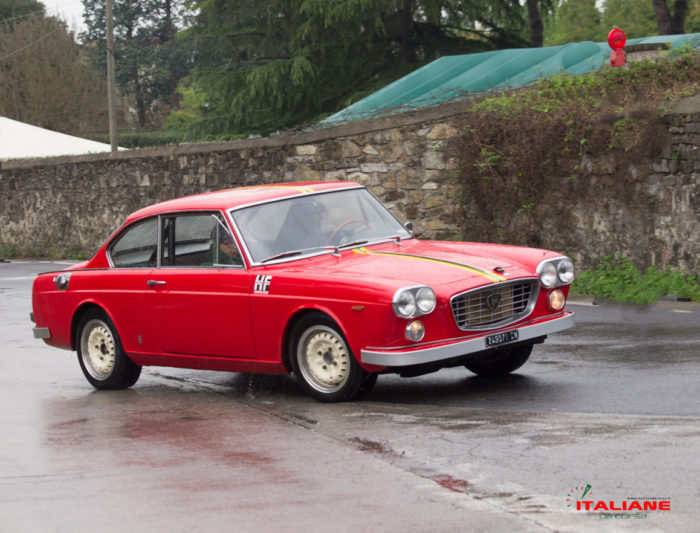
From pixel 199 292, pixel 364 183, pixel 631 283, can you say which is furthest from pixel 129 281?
pixel 364 183

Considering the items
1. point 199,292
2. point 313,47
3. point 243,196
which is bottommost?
point 199,292

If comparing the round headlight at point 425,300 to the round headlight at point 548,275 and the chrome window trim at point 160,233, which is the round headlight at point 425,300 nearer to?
the round headlight at point 548,275

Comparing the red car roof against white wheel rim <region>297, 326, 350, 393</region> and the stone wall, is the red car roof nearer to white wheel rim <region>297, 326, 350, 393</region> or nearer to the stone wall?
white wheel rim <region>297, 326, 350, 393</region>

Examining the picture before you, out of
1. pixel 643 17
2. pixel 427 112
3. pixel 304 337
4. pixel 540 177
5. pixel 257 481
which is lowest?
pixel 257 481

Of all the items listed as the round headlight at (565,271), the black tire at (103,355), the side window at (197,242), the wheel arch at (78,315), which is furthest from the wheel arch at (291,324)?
the wheel arch at (78,315)

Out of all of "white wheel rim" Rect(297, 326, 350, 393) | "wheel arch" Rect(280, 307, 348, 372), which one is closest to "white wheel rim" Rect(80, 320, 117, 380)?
"wheel arch" Rect(280, 307, 348, 372)

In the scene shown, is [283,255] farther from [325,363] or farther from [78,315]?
[78,315]

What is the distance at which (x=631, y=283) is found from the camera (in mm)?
14258

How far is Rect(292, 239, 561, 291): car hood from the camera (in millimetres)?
7871

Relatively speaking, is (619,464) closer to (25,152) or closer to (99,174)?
(99,174)

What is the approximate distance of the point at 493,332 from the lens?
8008 mm

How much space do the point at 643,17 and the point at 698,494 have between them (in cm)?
4774

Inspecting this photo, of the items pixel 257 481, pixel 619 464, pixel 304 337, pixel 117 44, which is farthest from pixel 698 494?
pixel 117 44

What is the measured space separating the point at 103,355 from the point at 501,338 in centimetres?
379
